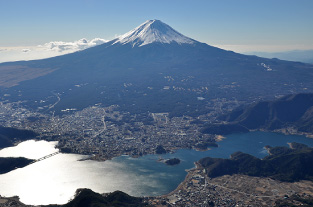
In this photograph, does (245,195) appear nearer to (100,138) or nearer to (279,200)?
(279,200)

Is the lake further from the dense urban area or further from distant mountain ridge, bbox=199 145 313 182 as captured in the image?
distant mountain ridge, bbox=199 145 313 182

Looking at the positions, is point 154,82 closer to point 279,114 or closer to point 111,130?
point 279,114

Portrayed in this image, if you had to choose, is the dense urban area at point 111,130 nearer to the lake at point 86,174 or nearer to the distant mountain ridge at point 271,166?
the lake at point 86,174

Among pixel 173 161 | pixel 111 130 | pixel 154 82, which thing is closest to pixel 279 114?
pixel 173 161

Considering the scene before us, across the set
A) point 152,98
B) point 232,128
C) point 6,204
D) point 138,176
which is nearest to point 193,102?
point 152,98

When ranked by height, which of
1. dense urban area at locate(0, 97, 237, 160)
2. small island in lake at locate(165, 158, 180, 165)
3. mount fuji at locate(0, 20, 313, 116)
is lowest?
small island in lake at locate(165, 158, 180, 165)

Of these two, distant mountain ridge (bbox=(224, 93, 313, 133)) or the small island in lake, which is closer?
the small island in lake

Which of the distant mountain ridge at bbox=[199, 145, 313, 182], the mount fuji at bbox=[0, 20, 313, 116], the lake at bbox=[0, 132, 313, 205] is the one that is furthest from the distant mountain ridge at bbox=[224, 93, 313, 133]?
the distant mountain ridge at bbox=[199, 145, 313, 182]
